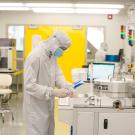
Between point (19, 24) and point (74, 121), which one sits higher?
point (19, 24)

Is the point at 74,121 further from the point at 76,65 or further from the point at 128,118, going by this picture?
the point at 76,65

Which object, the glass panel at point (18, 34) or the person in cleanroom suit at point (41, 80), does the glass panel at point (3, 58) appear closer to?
the glass panel at point (18, 34)

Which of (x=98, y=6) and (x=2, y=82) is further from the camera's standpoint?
(x=98, y=6)

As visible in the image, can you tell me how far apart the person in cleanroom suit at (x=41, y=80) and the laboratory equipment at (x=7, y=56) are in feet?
14.4

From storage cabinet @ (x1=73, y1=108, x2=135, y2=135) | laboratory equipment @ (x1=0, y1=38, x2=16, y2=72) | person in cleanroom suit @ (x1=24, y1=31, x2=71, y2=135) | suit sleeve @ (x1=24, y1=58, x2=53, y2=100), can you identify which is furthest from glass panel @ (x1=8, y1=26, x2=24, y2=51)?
storage cabinet @ (x1=73, y1=108, x2=135, y2=135)

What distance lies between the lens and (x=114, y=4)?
650 cm

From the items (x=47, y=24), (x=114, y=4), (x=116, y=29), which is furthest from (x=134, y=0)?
(x=47, y=24)

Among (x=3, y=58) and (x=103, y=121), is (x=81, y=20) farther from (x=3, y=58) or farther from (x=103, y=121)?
(x=103, y=121)

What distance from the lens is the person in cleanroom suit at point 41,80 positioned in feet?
9.69

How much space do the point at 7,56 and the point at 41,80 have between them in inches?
180

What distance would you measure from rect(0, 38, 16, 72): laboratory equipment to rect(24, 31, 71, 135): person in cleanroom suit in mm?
4397

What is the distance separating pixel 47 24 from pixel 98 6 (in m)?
2.78

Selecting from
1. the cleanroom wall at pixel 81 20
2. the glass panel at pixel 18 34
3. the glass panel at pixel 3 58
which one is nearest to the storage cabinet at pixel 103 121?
the glass panel at pixel 3 58

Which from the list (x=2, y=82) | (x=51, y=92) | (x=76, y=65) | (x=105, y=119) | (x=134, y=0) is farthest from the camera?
(x=76, y=65)
